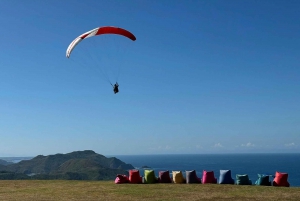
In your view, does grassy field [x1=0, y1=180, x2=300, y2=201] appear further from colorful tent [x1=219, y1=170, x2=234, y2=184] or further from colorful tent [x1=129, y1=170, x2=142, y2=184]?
colorful tent [x1=129, y1=170, x2=142, y2=184]

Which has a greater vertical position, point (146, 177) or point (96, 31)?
point (96, 31)

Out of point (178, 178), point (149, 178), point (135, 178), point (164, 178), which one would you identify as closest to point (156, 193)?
point (178, 178)

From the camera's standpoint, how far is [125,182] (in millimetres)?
23438

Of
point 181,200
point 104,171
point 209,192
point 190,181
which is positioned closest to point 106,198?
point 181,200

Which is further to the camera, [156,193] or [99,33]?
[99,33]

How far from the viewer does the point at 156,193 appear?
18344 mm

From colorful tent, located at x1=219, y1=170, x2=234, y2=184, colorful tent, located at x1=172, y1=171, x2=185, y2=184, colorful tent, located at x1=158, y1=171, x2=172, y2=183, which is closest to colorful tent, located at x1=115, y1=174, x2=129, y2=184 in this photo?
colorful tent, located at x1=158, y1=171, x2=172, y2=183

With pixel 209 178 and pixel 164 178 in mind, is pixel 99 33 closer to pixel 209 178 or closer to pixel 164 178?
pixel 164 178

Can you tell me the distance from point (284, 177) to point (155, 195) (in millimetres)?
9398

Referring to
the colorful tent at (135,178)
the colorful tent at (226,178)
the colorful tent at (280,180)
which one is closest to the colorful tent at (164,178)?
the colorful tent at (135,178)

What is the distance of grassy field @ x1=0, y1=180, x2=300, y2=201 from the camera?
17.0 metres

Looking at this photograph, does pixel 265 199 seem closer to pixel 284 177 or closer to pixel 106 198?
pixel 284 177

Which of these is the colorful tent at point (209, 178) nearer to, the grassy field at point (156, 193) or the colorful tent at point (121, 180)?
the grassy field at point (156, 193)

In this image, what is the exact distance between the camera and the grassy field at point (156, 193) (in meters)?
17.0
